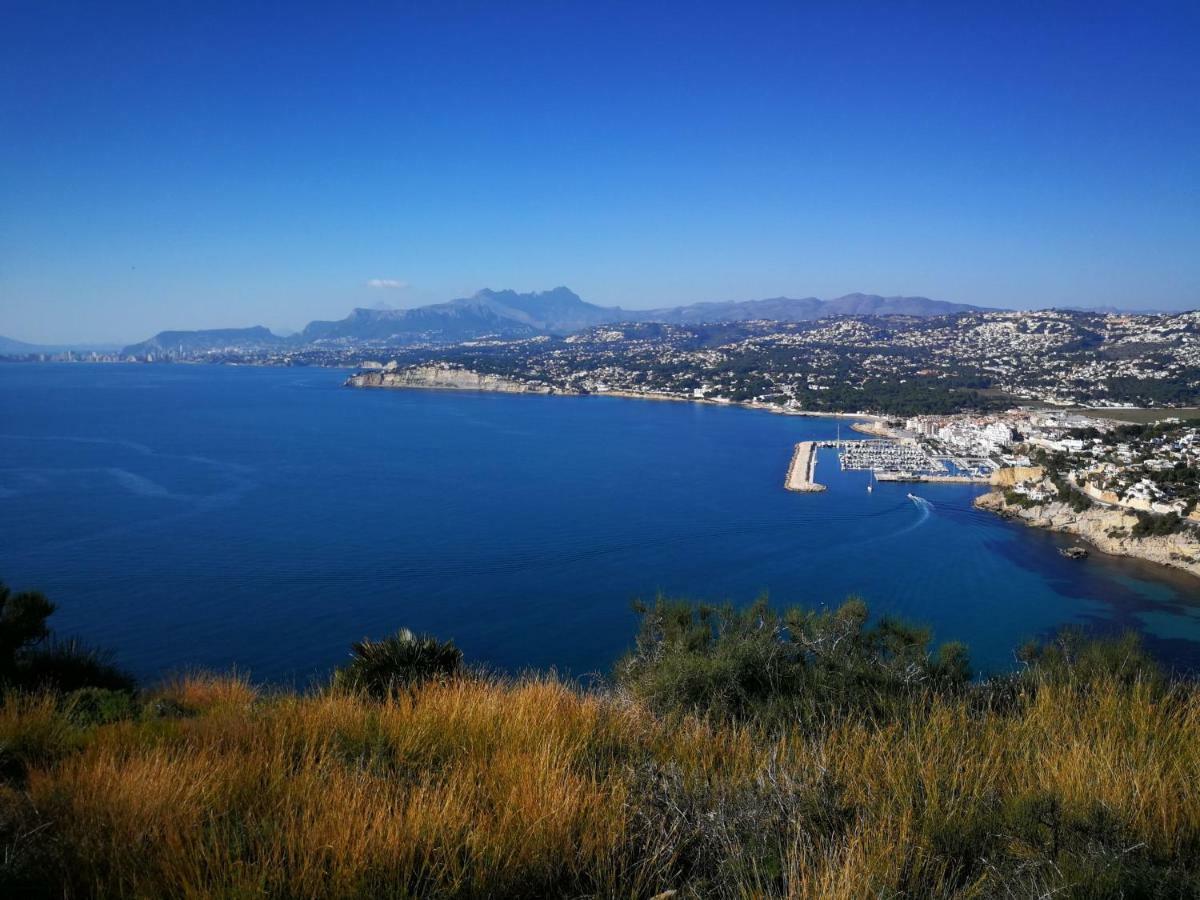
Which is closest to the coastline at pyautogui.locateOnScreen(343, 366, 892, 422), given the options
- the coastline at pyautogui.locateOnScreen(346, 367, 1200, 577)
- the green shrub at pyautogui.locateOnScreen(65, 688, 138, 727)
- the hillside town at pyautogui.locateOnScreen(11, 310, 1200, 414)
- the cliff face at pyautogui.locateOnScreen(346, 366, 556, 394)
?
the cliff face at pyautogui.locateOnScreen(346, 366, 556, 394)

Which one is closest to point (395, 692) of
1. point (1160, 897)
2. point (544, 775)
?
point (544, 775)

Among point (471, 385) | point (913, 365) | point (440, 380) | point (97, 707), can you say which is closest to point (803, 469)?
point (97, 707)

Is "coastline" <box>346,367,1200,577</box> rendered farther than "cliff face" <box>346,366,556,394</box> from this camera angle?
No

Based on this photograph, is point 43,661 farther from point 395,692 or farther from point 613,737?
point 613,737

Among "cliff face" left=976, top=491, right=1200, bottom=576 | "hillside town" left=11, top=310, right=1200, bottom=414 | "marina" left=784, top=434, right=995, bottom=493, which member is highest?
"hillside town" left=11, top=310, right=1200, bottom=414

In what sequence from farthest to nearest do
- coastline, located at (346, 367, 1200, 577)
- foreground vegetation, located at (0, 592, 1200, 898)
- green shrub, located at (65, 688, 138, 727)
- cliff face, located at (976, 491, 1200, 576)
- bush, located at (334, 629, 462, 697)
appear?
coastline, located at (346, 367, 1200, 577) < cliff face, located at (976, 491, 1200, 576) < bush, located at (334, 629, 462, 697) < green shrub, located at (65, 688, 138, 727) < foreground vegetation, located at (0, 592, 1200, 898)

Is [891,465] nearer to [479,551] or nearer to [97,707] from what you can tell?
[479,551]

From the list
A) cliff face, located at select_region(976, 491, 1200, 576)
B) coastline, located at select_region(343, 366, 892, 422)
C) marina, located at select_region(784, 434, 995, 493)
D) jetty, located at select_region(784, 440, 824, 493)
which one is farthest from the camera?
coastline, located at select_region(343, 366, 892, 422)

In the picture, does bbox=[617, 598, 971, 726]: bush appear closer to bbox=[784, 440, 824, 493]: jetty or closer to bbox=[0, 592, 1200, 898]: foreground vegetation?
bbox=[0, 592, 1200, 898]: foreground vegetation
